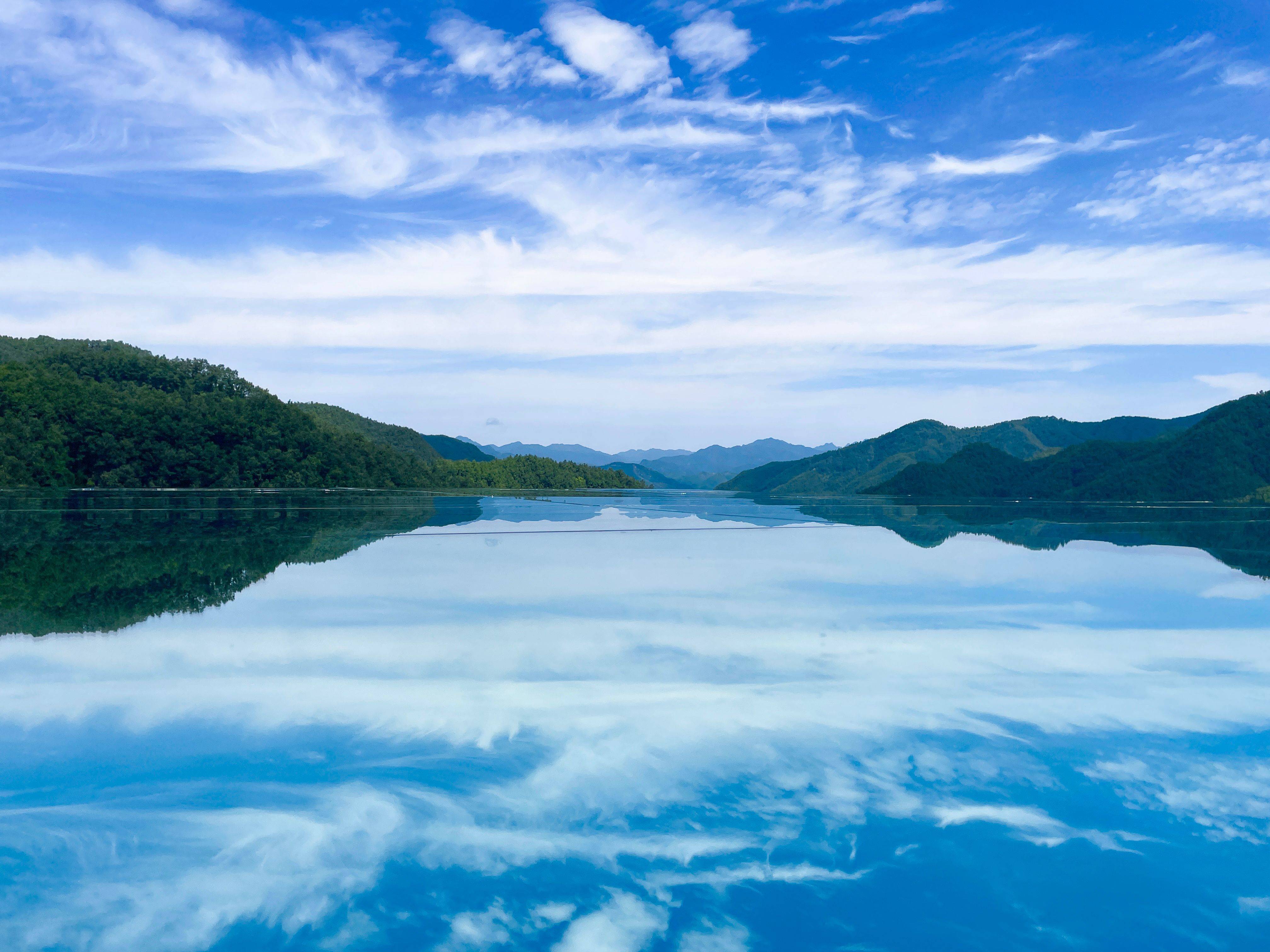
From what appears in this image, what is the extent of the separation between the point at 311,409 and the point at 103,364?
57723 millimetres

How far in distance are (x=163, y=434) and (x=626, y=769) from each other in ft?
182

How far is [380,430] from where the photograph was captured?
134 metres

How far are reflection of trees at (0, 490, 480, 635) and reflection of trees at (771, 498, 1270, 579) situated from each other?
12.0 meters

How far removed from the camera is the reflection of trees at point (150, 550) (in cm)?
771

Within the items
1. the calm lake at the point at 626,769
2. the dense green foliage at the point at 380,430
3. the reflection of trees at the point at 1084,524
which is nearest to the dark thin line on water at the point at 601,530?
the reflection of trees at the point at 1084,524

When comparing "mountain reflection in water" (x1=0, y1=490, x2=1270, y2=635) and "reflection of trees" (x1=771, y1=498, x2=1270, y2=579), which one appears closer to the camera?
"mountain reflection in water" (x1=0, y1=490, x2=1270, y2=635)

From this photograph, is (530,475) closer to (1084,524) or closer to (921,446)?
(1084,524)

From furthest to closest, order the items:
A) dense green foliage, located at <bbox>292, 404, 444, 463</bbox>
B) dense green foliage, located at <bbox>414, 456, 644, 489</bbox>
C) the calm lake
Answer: dense green foliage, located at <bbox>292, 404, 444, 463</bbox>, dense green foliage, located at <bbox>414, 456, 644, 489</bbox>, the calm lake

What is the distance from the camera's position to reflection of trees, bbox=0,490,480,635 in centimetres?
771

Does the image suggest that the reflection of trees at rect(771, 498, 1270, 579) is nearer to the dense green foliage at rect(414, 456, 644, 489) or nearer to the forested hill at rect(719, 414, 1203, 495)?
the dense green foliage at rect(414, 456, 644, 489)

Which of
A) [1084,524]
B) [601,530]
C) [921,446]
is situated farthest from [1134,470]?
[921,446]

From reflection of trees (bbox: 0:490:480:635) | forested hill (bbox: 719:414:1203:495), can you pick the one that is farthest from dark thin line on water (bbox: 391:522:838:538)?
forested hill (bbox: 719:414:1203:495)

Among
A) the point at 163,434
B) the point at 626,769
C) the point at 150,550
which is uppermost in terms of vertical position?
the point at 163,434

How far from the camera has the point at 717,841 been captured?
3.24 metres
